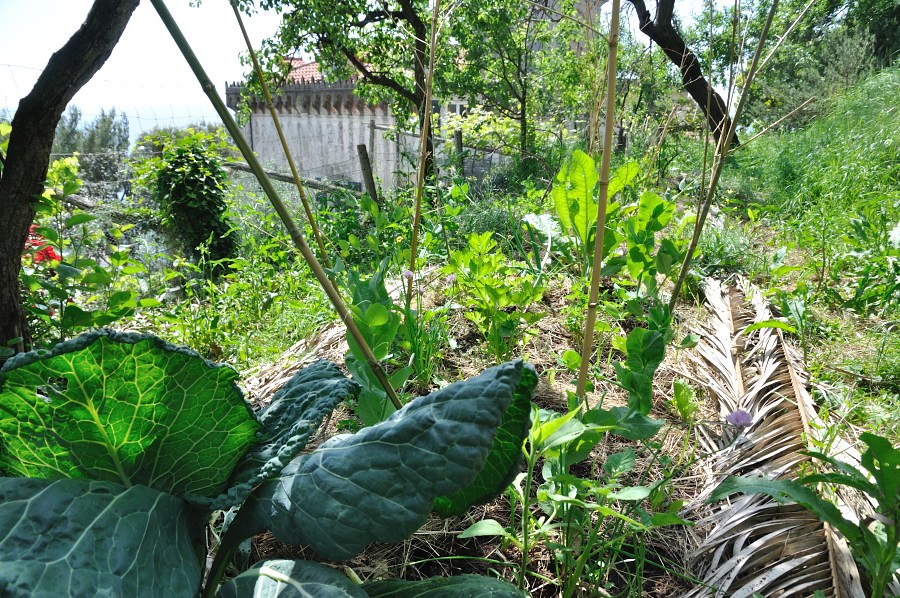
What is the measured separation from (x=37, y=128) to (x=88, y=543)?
4.66ft

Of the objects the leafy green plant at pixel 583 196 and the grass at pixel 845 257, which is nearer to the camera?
the leafy green plant at pixel 583 196

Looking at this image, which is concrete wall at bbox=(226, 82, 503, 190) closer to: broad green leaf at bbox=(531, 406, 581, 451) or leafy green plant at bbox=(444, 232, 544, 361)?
leafy green plant at bbox=(444, 232, 544, 361)

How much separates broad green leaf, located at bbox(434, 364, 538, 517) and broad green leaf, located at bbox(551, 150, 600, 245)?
0.89 m

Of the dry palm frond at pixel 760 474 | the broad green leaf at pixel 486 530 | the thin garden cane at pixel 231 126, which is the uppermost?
the thin garden cane at pixel 231 126

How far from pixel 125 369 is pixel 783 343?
6.59ft

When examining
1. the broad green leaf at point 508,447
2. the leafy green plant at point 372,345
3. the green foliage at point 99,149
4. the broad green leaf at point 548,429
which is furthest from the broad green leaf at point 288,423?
the green foliage at point 99,149

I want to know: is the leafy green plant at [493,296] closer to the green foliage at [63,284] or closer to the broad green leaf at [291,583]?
the broad green leaf at [291,583]

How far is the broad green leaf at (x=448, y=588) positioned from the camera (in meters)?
0.93

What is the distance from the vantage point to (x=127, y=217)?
6137mm

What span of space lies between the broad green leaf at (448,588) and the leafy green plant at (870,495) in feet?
1.48

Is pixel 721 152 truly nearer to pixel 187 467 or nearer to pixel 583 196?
pixel 583 196

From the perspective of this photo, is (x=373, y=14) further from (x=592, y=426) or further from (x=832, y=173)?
(x=592, y=426)

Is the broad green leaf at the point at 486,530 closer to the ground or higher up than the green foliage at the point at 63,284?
closer to the ground

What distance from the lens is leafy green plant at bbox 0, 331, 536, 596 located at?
825 millimetres
